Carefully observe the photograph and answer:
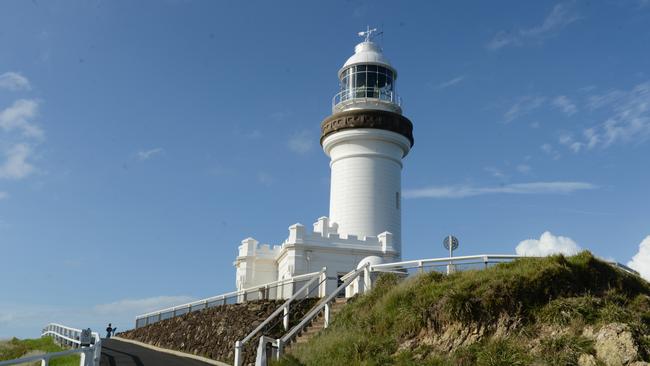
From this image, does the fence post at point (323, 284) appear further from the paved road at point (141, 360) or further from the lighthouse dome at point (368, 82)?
the lighthouse dome at point (368, 82)

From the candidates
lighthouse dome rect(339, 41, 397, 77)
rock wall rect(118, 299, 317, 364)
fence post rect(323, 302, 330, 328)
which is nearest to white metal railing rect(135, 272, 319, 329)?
rock wall rect(118, 299, 317, 364)

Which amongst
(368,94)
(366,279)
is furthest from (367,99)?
(366,279)

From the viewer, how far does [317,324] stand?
2005 cm

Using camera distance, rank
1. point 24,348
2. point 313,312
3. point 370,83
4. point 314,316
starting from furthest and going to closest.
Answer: point 370,83 → point 24,348 → point 314,316 → point 313,312

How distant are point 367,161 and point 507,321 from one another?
1898 cm

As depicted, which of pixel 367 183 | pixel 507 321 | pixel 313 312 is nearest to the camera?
pixel 507 321

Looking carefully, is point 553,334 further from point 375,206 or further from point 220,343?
Answer: point 375,206

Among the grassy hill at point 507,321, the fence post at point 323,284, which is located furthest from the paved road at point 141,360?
the fence post at point 323,284

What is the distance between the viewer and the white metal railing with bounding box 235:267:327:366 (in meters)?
18.8

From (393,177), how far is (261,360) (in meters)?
17.9

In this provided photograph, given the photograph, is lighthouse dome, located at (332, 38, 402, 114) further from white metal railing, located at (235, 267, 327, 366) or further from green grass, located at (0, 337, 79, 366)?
green grass, located at (0, 337, 79, 366)

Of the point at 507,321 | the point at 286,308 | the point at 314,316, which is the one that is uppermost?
the point at 286,308

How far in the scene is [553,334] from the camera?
1369cm

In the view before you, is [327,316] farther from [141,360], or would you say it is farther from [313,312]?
[141,360]
